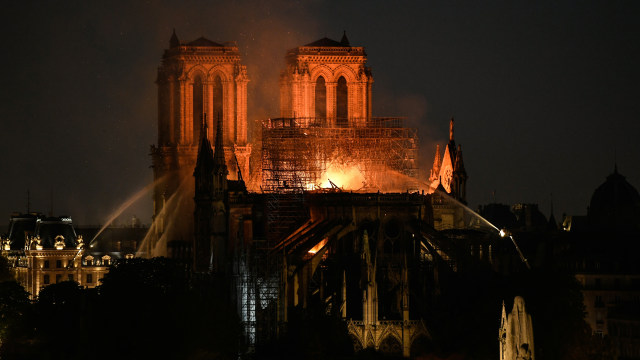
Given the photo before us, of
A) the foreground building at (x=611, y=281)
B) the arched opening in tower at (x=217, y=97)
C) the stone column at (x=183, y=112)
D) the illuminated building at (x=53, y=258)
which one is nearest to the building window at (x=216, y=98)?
the arched opening in tower at (x=217, y=97)

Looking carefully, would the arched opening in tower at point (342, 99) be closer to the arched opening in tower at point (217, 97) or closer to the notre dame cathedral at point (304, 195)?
the notre dame cathedral at point (304, 195)

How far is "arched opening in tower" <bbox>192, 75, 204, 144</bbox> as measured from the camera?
134 metres

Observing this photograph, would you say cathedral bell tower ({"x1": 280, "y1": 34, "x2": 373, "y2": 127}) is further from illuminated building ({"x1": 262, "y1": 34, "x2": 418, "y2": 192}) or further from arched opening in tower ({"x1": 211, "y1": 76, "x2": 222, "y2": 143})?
arched opening in tower ({"x1": 211, "y1": 76, "x2": 222, "y2": 143})

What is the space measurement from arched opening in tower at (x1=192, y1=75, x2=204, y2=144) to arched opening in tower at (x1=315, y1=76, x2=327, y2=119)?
9.50 m

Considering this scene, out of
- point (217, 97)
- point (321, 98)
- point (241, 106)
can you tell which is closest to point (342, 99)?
point (321, 98)

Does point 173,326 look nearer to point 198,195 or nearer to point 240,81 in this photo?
point 198,195

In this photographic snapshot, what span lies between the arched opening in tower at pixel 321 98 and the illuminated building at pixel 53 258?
40.0 metres

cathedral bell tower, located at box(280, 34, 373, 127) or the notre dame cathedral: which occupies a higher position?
cathedral bell tower, located at box(280, 34, 373, 127)

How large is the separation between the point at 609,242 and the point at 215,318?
51277 millimetres

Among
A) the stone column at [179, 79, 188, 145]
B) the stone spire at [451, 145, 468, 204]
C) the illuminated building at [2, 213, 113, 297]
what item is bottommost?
the illuminated building at [2, 213, 113, 297]

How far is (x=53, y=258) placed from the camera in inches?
6437

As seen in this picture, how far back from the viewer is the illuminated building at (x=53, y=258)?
16162 cm

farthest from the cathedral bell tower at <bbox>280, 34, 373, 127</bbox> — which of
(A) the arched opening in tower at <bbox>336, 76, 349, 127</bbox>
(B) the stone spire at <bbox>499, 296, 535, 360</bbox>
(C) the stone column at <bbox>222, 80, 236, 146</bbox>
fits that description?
(B) the stone spire at <bbox>499, 296, 535, 360</bbox>

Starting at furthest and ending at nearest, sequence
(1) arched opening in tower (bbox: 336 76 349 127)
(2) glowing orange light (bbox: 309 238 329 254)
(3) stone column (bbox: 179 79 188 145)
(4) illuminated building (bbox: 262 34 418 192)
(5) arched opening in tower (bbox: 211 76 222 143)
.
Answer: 1. (5) arched opening in tower (bbox: 211 76 222 143)
2. (3) stone column (bbox: 179 79 188 145)
3. (1) arched opening in tower (bbox: 336 76 349 127)
4. (4) illuminated building (bbox: 262 34 418 192)
5. (2) glowing orange light (bbox: 309 238 329 254)
